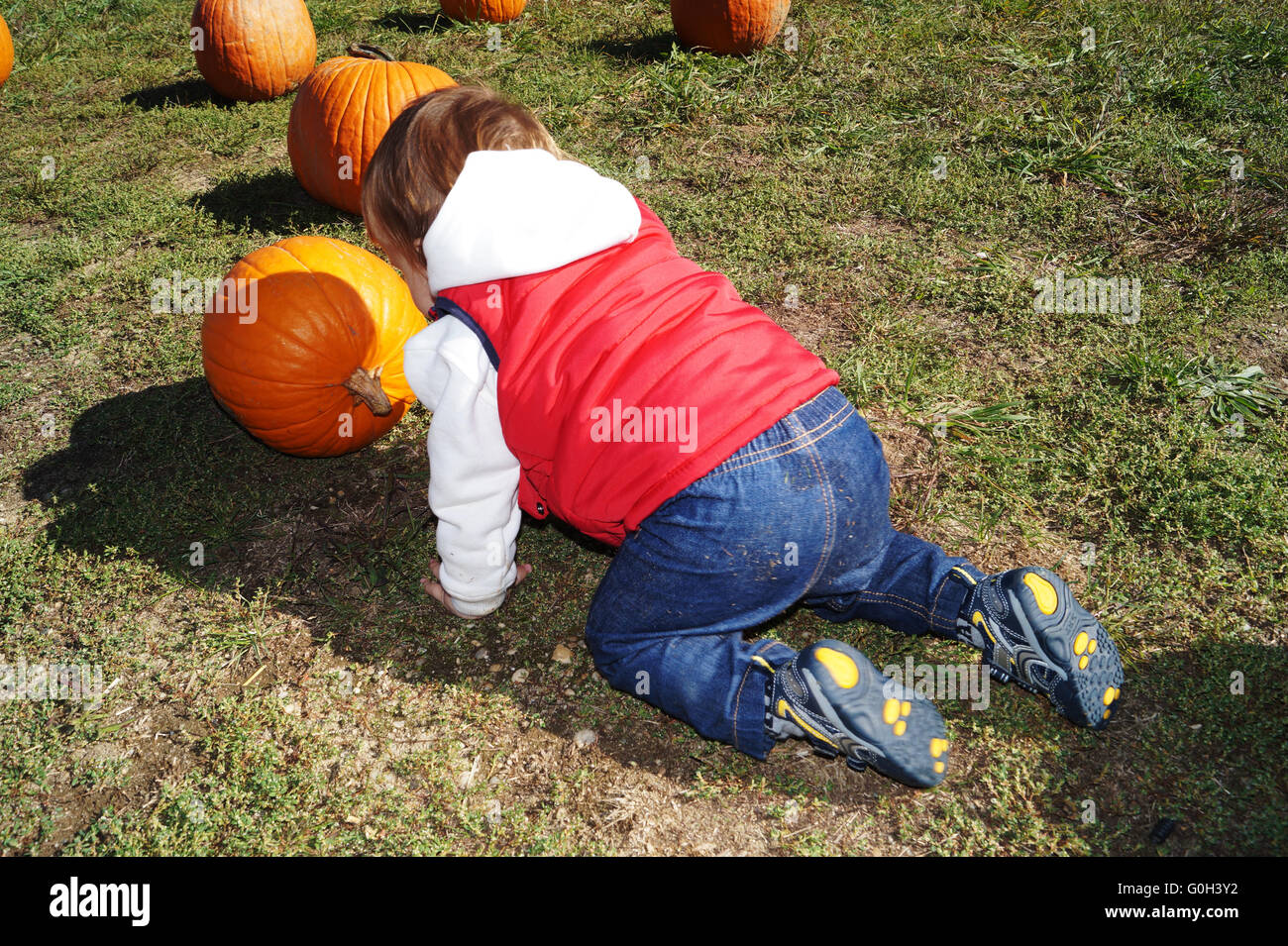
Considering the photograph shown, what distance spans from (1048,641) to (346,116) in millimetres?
4105

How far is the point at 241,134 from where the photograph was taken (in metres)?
5.79

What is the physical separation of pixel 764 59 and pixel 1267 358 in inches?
148

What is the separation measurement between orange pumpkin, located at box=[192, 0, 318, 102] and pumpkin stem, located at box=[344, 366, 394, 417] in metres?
3.72

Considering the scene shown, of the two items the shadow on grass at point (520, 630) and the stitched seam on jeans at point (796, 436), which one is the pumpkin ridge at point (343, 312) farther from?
the stitched seam on jeans at point (796, 436)

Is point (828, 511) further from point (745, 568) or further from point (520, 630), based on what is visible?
point (520, 630)

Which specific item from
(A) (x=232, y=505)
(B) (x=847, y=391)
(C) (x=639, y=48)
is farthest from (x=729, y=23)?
(A) (x=232, y=505)

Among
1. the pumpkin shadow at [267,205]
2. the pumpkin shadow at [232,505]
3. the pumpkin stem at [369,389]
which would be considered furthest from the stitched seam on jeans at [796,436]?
the pumpkin shadow at [267,205]

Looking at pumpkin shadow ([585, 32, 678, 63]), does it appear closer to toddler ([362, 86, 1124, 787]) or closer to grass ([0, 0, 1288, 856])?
grass ([0, 0, 1288, 856])

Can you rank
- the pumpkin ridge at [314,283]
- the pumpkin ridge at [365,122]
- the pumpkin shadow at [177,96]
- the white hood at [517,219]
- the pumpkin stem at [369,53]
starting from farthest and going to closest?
1. the pumpkin shadow at [177,96]
2. the pumpkin stem at [369,53]
3. the pumpkin ridge at [365,122]
4. the pumpkin ridge at [314,283]
5. the white hood at [517,219]

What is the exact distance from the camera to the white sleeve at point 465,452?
246 centimetres

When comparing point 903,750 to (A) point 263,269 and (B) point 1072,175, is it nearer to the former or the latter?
(A) point 263,269

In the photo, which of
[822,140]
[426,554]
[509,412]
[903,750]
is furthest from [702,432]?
[822,140]

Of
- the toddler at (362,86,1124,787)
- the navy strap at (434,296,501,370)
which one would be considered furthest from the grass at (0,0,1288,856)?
the navy strap at (434,296,501,370)

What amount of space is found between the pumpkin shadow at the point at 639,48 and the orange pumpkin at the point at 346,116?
1945mm
